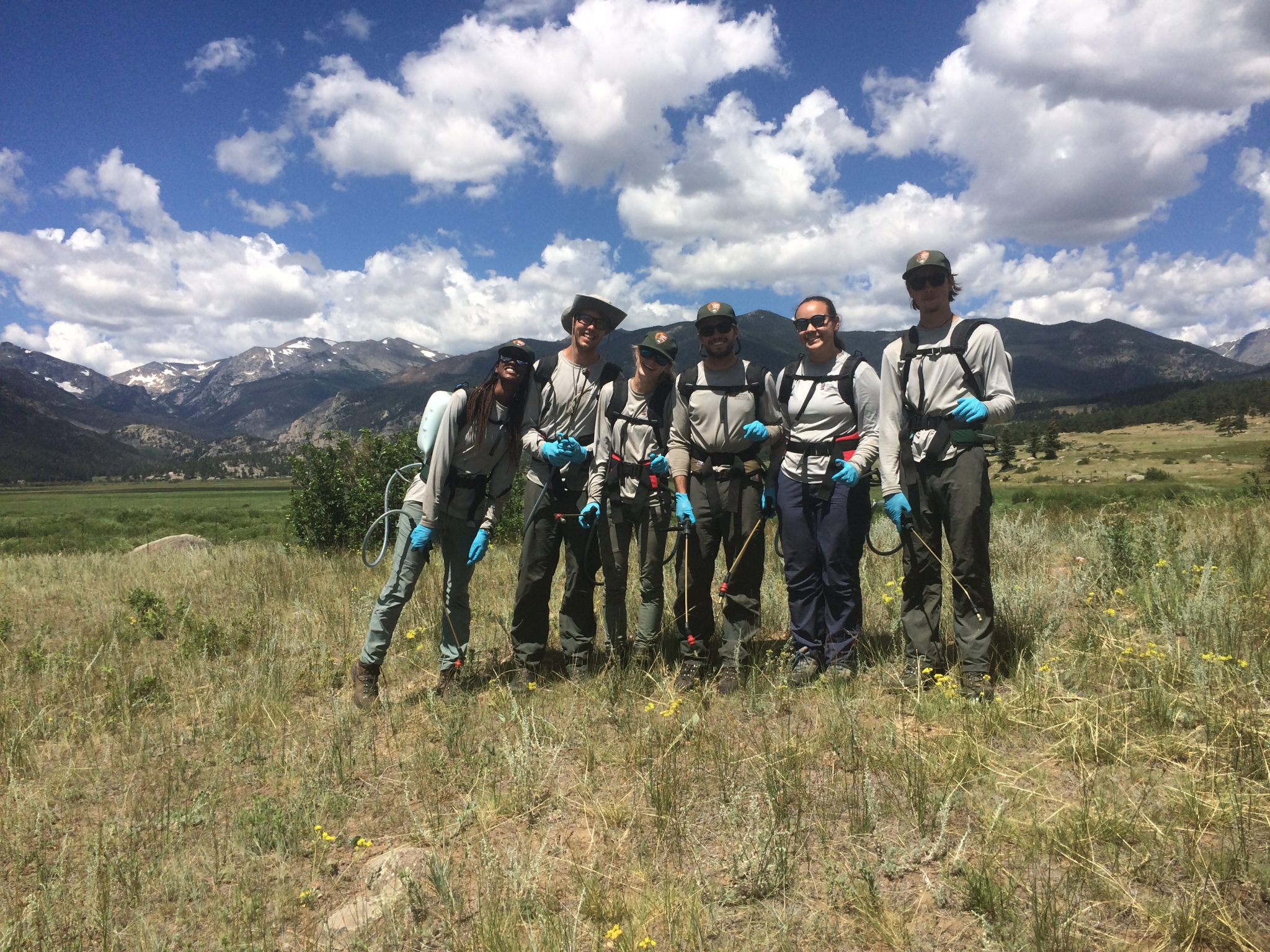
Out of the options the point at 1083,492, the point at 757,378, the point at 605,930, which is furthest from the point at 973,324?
the point at 1083,492

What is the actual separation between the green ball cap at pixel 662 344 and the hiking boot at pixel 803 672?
2465 millimetres

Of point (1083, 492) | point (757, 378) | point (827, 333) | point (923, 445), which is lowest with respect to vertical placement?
point (1083, 492)

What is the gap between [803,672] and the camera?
4855 mm

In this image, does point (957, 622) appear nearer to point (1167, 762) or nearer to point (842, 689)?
point (842, 689)

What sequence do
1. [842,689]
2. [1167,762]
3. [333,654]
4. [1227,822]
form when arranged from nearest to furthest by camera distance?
[1227,822] → [1167,762] → [842,689] → [333,654]

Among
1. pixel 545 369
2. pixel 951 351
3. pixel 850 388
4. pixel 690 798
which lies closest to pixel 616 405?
pixel 545 369

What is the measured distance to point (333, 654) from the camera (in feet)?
21.0

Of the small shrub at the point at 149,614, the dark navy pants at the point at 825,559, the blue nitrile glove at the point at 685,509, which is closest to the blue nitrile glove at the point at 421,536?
the blue nitrile glove at the point at 685,509

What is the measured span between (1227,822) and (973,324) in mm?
3000

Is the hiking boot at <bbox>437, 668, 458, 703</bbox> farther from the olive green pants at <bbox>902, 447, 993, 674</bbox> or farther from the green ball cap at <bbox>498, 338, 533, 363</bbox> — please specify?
the olive green pants at <bbox>902, 447, 993, 674</bbox>

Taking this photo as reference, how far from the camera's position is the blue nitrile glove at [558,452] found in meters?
4.93

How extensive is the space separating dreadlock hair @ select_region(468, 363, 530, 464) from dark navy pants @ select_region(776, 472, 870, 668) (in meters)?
2.08

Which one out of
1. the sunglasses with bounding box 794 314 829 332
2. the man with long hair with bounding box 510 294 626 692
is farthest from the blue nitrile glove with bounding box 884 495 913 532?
the man with long hair with bounding box 510 294 626 692

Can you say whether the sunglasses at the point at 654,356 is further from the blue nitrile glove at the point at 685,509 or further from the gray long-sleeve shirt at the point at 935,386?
the gray long-sleeve shirt at the point at 935,386
